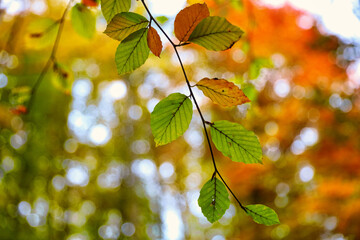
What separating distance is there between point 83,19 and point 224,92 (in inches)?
13.1

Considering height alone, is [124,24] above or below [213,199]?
above

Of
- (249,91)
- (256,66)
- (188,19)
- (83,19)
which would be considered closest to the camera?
(188,19)

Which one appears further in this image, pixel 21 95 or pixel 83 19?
pixel 21 95

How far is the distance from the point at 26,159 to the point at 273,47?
3560mm

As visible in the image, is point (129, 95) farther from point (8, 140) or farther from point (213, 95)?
point (213, 95)

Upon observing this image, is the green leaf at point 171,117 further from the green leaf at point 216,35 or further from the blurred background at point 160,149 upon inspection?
the blurred background at point 160,149

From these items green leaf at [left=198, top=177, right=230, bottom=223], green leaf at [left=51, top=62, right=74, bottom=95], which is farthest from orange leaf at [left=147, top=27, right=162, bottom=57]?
green leaf at [left=51, top=62, right=74, bottom=95]

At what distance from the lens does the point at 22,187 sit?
3.84 metres

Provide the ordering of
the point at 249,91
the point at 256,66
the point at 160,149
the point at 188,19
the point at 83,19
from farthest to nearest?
the point at 160,149 < the point at 256,66 < the point at 249,91 < the point at 83,19 < the point at 188,19

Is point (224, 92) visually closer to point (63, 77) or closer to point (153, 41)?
point (153, 41)

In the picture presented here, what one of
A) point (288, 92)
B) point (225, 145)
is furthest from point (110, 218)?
point (225, 145)

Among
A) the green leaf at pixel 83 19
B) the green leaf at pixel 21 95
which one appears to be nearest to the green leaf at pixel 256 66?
the green leaf at pixel 83 19

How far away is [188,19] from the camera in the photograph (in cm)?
29

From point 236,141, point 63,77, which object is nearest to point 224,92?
point 236,141
